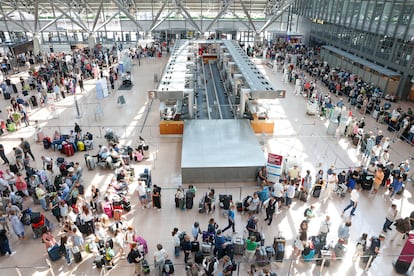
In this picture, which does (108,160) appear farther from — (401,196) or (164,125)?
(401,196)

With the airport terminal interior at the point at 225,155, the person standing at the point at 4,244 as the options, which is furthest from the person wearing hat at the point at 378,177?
the person standing at the point at 4,244

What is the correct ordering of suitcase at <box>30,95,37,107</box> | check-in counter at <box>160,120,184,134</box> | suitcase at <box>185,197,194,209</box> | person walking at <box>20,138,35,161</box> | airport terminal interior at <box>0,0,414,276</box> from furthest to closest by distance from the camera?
suitcase at <box>30,95,37,107</box> → check-in counter at <box>160,120,184,134</box> → person walking at <box>20,138,35,161</box> → suitcase at <box>185,197,194,209</box> → airport terminal interior at <box>0,0,414,276</box>

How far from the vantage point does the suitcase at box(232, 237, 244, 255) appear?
388 inches

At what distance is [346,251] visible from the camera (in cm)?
1016

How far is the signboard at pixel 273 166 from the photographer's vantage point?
1275 cm

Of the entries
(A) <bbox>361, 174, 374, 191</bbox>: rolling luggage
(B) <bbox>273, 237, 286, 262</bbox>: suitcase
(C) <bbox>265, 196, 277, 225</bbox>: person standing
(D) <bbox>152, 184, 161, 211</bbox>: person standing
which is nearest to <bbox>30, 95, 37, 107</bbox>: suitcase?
(D) <bbox>152, 184, 161, 211</bbox>: person standing

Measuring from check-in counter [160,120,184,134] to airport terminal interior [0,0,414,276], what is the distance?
6cm

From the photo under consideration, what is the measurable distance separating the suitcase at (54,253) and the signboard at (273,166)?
8388 millimetres

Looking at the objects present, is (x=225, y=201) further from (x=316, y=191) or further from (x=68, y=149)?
(x=68, y=149)

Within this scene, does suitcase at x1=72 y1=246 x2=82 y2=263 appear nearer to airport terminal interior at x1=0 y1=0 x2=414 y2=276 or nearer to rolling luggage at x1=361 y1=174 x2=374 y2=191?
airport terminal interior at x1=0 y1=0 x2=414 y2=276

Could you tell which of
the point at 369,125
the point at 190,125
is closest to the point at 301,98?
the point at 369,125

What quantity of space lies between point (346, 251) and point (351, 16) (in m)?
26.6

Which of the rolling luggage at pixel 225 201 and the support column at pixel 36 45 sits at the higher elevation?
the support column at pixel 36 45

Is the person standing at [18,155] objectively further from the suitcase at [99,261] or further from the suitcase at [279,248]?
the suitcase at [279,248]
